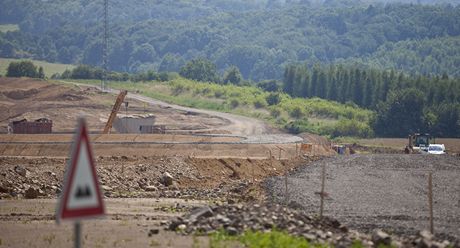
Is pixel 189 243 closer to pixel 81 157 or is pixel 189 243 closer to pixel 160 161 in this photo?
pixel 81 157

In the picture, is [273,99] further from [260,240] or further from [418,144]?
[260,240]

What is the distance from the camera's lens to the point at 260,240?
2366cm

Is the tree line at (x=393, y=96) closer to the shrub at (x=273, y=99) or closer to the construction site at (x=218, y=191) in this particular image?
the shrub at (x=273, y=99)

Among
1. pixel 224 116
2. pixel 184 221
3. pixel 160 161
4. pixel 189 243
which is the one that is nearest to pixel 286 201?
pixel 184 221

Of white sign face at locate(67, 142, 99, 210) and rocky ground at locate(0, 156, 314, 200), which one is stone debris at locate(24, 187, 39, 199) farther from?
white sign face at locate(67, 142, 99, 210)

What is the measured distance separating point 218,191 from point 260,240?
22.0m

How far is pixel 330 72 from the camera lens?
165500mm

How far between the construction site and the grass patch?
363mm

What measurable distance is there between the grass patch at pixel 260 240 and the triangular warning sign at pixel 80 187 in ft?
32.3

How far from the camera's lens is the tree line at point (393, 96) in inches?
5113

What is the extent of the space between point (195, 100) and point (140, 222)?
12195cm

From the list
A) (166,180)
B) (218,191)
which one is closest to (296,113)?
(166,180)

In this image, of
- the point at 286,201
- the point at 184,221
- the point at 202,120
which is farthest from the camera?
the point at 202,120

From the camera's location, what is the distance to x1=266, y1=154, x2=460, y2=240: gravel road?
105 feet
